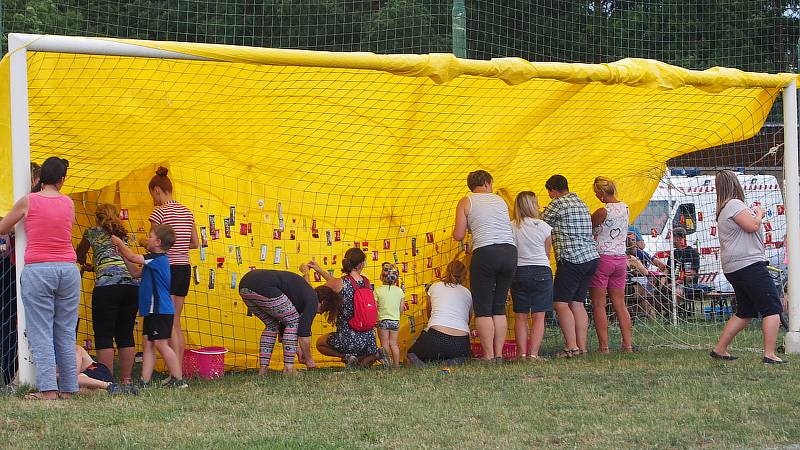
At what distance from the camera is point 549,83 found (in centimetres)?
838

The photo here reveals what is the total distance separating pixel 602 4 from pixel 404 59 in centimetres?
1214

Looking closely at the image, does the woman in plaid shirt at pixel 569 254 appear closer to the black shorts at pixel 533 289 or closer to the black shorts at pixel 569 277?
the black shorts at pixel 569 277

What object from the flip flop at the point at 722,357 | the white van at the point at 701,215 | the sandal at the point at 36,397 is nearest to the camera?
the sandal at the point at 36,397

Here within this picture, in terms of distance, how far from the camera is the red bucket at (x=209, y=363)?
314 inches

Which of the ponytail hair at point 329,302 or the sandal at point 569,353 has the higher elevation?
the ponytail hair at point 329,302

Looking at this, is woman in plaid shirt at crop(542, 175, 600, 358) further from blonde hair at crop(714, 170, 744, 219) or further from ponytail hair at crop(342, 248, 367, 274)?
ponytail hair at crop(342, 248, 367, 274)

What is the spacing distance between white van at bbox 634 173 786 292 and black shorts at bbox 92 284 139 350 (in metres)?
8.79

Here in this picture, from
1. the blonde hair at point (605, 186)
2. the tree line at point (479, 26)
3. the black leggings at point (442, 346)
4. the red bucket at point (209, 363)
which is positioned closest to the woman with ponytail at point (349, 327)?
the black leggings at point (442, 346)

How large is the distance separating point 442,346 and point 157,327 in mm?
2496

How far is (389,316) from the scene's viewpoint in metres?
8.89

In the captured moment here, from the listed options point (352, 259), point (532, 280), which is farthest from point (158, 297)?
point (532, 280)

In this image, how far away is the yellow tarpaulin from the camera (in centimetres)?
729

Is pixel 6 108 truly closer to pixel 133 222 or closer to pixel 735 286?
pixel 133 222

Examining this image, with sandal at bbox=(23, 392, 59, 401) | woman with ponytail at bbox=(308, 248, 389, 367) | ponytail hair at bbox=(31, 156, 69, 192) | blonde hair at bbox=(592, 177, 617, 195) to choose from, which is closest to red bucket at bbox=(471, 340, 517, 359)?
woman with ponytail at bbox=(308, 248, 389, 367)
